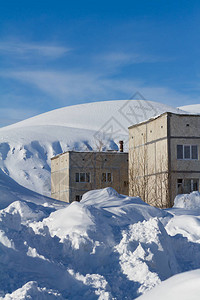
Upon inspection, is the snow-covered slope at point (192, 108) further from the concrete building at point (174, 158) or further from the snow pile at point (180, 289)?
the snow pile at point (180, 289)

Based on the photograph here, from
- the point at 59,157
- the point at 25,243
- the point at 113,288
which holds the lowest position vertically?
the point at 113,288

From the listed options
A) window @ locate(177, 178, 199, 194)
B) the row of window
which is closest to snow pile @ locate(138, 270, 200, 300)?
window @ locate(177, 178, 199, 194)

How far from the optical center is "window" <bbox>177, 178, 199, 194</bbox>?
25.6m

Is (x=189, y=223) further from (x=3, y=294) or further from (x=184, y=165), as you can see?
(x=184, y=165)

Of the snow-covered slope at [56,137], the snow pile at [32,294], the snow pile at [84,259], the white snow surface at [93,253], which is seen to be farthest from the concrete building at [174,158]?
the snow-covered slope at [56,137]

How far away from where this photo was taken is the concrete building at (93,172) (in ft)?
120

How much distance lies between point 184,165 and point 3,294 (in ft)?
70.0

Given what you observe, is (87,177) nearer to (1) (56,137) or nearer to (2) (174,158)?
(2) (174,158)

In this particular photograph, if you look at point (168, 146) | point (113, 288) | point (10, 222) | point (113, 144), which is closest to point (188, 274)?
point (113, 288)

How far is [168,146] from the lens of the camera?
25609 mm

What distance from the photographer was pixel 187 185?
84.5ft

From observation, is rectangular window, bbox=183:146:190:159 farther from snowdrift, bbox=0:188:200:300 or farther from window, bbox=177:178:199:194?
snowdrift, bbox=0:188:200:300

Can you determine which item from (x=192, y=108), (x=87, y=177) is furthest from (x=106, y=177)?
(x=192, y=108)

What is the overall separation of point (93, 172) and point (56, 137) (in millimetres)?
59317
